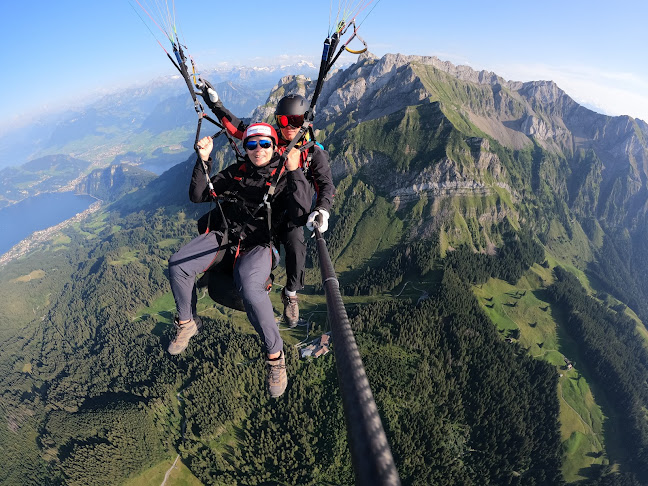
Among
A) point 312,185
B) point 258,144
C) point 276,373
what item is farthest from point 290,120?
point 276,373

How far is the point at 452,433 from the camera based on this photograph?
83.5 meters

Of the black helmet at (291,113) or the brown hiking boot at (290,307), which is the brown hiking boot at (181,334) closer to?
the brown hiking boot at (290,307)

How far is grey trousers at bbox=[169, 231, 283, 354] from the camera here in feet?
25.7

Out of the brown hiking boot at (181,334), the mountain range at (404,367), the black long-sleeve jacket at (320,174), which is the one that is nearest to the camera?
the brown hiking boot at (181,334)

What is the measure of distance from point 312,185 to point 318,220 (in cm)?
184

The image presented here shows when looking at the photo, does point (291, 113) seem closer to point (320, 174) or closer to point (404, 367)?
point (320, 174)

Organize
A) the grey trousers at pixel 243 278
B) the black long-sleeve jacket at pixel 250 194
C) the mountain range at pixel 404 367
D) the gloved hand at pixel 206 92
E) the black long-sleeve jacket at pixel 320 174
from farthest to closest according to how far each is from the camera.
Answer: the mountain range at pixel 404 367, the gloved hand at pixel 206 92, the black long-sleeve jacket at pixel 320 174, the black long-sleeve jacket at pixel 250 194, the grey trousers at pixel 243 278

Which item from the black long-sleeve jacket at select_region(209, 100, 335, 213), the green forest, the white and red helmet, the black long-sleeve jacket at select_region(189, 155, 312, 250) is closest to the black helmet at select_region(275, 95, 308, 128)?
the black long-sleeve jacket at select_region(209, 100, 335, 213)

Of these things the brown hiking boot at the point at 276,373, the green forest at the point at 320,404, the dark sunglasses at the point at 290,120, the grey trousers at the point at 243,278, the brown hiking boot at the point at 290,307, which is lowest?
the green forest at the point at 320,404

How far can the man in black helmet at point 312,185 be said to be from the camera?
361 inches

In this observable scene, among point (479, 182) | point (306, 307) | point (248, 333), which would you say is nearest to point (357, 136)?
point (479, 182)

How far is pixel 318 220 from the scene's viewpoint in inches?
319

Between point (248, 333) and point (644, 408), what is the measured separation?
14079 cm

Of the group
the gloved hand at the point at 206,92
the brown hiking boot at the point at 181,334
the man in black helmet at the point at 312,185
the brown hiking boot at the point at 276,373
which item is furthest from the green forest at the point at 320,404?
the gloved hand at the point at 206,92
